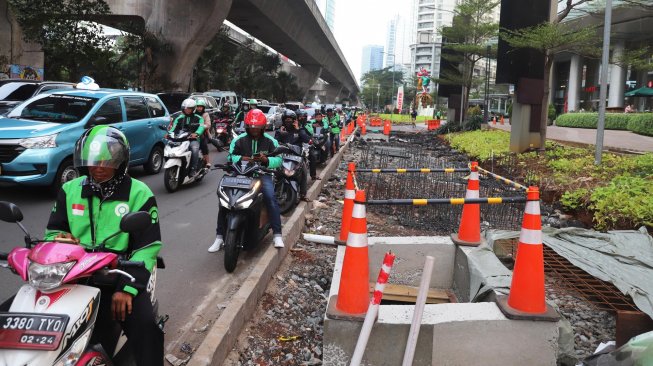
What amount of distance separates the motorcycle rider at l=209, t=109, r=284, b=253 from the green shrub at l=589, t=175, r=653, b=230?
4.63 m

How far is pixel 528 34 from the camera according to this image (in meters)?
13.8

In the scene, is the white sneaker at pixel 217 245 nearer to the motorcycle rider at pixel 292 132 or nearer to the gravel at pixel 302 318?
the gravel at pixel 302 318

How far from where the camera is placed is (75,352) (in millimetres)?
2061

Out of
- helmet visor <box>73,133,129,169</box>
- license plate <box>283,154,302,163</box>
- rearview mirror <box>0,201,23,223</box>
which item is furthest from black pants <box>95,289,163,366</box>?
license plate <box>283,154,302,163</box>

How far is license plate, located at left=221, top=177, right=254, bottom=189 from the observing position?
5285 mm

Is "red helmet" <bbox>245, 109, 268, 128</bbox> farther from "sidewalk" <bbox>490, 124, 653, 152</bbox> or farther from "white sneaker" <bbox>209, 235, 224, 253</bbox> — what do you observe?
"sidewalk" <bbox>490, 124, 653, 152</bbox>

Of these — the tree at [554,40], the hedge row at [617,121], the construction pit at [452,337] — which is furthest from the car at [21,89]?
the hedge row at [617,121]

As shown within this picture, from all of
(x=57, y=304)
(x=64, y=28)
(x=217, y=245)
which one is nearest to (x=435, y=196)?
(x=217, y=245)

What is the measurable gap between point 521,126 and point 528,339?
13.5 meters

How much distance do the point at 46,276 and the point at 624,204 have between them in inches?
291

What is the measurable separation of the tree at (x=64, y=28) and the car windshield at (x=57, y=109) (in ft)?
39.2

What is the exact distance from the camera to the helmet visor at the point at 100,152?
2.61 m

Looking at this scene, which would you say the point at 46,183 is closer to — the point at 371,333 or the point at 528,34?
the point at 371,333

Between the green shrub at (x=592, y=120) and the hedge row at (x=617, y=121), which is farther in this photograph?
the green shrub at (x=592, y=120)
